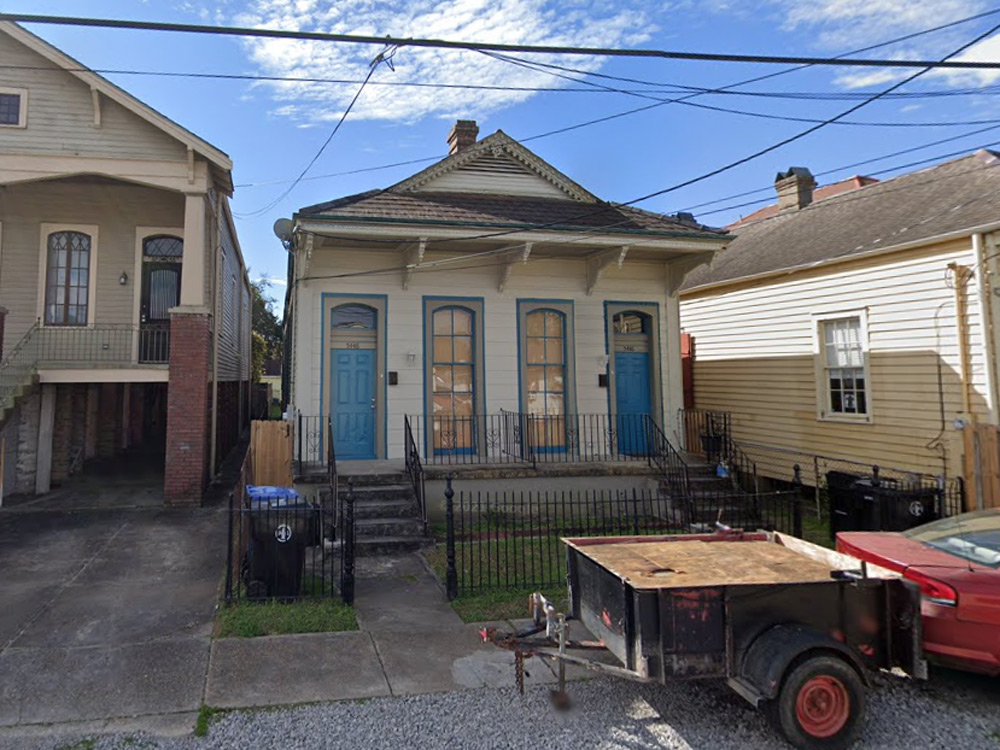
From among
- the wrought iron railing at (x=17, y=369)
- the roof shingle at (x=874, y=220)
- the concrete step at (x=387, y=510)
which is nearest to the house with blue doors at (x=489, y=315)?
the concrete step at (x=387, y=510)

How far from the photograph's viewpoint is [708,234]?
11.8 metres

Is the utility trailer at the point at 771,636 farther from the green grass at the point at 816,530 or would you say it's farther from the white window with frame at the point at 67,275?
the white window with frame at the point at 67,275

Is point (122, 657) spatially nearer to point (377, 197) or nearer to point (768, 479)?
point (377, 197)

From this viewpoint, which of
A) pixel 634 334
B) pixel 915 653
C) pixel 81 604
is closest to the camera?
pixel 915 653

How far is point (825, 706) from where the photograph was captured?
3889 mm

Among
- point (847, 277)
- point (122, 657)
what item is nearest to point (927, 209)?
point (847, 277)

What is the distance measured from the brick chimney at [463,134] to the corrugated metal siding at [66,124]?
5.49 m

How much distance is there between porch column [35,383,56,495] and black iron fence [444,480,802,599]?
8571 millimetres

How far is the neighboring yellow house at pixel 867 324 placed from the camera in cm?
1014

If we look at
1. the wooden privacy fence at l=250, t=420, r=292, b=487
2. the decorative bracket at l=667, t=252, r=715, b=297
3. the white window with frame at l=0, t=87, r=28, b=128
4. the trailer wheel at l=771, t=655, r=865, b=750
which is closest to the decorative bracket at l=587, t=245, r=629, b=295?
the decorative bracket at l=667, t=252, r=715, b=297

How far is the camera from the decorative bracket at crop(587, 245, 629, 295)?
456 inches

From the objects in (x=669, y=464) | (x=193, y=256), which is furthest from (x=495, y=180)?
(x=669, y=464)

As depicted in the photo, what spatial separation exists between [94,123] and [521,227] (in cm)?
856

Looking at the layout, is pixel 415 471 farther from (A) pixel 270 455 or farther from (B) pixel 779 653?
(B) pixel 779 653
